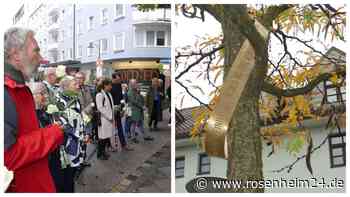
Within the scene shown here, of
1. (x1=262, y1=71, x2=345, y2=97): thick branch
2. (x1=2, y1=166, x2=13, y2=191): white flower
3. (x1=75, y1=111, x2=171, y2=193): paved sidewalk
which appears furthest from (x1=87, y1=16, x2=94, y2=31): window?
(x1=262, y1=71, x2=345, y2=97): thick branch

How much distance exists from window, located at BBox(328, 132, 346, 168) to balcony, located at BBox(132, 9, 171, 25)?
65.0 inches

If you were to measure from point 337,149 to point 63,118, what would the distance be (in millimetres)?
2249

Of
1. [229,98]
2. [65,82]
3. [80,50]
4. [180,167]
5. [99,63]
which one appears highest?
[80,50]

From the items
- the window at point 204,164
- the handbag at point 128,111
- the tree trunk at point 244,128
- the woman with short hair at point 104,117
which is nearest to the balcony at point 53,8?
the woman with short hair at point 104,117

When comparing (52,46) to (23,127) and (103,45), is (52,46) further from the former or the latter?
(23,127)

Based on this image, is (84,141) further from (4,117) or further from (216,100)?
(216,100)

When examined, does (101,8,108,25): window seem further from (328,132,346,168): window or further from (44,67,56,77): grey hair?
(328,132,346,168): window

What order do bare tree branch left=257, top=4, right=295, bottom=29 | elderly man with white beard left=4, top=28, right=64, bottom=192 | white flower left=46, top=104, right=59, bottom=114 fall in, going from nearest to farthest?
elderly man with white beard left=4, top=28, right=64, bottom=192
white flower left=46, top=104, right=59, bottom=114
bare tree branch left=257, top=4, right=295, bottom=29

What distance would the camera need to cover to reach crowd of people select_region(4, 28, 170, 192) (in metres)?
3.24

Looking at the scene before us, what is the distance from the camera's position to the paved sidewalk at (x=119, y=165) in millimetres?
3750

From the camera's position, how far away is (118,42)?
379 cm

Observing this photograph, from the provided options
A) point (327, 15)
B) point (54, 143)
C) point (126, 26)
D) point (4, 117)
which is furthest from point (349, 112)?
point (4, 117)

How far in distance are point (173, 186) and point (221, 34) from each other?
1.32 meters

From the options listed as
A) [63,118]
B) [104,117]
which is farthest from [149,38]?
[63,118]
